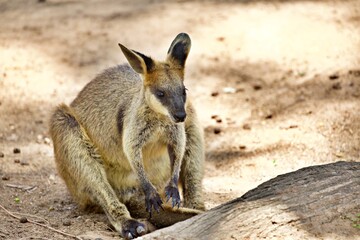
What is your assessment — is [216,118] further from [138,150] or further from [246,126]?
[138,150]

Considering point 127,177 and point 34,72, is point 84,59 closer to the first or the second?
point 34,72

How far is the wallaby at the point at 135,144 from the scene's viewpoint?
587cm

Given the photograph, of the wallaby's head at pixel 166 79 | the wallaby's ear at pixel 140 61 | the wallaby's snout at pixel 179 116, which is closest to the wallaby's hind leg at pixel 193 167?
the wallaby's head at pixel 166 79

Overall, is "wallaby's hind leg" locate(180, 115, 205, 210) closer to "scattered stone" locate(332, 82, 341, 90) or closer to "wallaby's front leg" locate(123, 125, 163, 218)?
"wallaby's front leg" locate(123, 125, 163, 218)

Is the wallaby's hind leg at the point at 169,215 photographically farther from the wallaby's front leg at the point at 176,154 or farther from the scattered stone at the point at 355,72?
the scattered stone at the point at 355,72

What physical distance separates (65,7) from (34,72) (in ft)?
7.21

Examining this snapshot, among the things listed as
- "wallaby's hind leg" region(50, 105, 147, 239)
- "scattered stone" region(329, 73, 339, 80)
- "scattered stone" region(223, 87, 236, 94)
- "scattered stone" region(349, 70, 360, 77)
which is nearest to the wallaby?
"wallaby's hind leg" region(50, 105, 147, 239)

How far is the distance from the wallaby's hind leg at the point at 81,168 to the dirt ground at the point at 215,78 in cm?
19

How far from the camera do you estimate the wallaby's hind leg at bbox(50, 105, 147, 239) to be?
20.4 ft

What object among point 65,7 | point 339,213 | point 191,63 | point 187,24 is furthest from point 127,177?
point 65,7

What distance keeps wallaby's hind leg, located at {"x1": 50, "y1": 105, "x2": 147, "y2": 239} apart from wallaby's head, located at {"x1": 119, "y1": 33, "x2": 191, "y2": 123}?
36.7 inches

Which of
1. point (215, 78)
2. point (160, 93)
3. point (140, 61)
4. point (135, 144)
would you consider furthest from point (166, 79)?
point (215, 78)

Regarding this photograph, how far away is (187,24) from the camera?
36.2ft

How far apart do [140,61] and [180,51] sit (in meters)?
0.39
